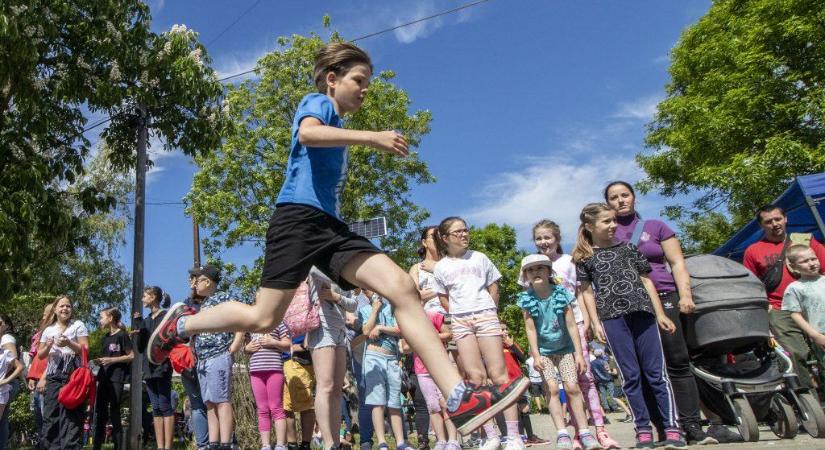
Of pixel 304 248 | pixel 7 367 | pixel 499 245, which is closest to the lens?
pixel 304 248

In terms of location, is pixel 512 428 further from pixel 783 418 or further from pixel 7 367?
pixel 7 367

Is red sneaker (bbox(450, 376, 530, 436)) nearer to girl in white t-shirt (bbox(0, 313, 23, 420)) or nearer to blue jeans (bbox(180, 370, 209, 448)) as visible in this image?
blue jeans (bbox(180, 370, 209, 448))

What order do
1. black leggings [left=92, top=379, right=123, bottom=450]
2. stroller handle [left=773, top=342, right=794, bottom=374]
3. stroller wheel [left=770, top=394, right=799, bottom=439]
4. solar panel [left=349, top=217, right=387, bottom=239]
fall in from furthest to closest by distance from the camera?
solar panel [left=349, top=217, right=387, bottom=239]
black leggings [left=92, top=379, right=123, bottom=450]
stroller handle [left=773, top=342, right=794, bottom=374]
stroller wheel [left=770, top=394, right=799, bottom=439]

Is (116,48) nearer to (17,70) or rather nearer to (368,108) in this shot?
(17,70)

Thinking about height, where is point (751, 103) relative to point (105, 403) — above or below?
above

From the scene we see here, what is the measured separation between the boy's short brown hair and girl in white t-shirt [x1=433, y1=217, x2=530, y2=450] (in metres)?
2.30

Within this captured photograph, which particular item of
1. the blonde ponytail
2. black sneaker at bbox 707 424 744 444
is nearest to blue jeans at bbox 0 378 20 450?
the blonde ponytail

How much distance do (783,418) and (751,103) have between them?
17.7 m

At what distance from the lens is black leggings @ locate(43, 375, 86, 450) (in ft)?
24.6

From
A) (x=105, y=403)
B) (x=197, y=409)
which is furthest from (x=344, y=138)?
(x=105, y=403)

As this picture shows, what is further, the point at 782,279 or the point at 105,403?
the point at 105,403

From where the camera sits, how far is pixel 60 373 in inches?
304

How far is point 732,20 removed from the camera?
22.4 meters

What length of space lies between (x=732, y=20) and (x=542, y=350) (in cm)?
2130
